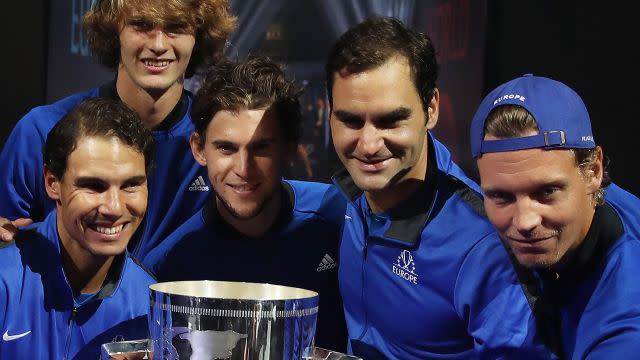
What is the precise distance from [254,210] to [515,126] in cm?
90

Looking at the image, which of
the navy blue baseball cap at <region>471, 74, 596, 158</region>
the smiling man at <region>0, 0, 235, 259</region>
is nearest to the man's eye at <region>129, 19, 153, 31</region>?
the smiling man at <region>0, 0, 235, 259</region>

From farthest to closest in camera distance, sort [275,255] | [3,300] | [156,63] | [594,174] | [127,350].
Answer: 1. [156,63]
2. [275,255]
3. [3,300]
4. [594,174]
5. [127,350]

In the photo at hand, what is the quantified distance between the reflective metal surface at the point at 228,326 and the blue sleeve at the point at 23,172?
129 cm

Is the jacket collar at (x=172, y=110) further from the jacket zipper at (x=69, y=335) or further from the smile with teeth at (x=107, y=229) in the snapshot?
the jacket zipper at (x=69, y=335)

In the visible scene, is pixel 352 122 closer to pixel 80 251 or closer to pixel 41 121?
pixel 80 251

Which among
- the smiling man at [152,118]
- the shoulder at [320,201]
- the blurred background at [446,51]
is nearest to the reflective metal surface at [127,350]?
the shoulder at [320,201]

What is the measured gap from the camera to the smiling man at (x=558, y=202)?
2105mm

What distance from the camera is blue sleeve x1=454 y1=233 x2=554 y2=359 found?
7.18ft

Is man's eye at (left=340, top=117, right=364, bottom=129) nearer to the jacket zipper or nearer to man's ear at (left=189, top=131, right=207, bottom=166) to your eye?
man's ear at (left=189, top=131, right=207, bottom=166)

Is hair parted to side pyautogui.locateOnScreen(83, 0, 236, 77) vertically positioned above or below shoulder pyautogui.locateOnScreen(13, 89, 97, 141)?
above

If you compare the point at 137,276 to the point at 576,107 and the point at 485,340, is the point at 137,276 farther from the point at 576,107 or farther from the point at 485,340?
the point at 576,107

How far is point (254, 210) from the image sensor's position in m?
2.74

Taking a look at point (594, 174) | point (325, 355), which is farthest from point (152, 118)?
point (594, 174)

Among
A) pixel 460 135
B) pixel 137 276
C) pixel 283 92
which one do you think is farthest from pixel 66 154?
pixel 460 135
